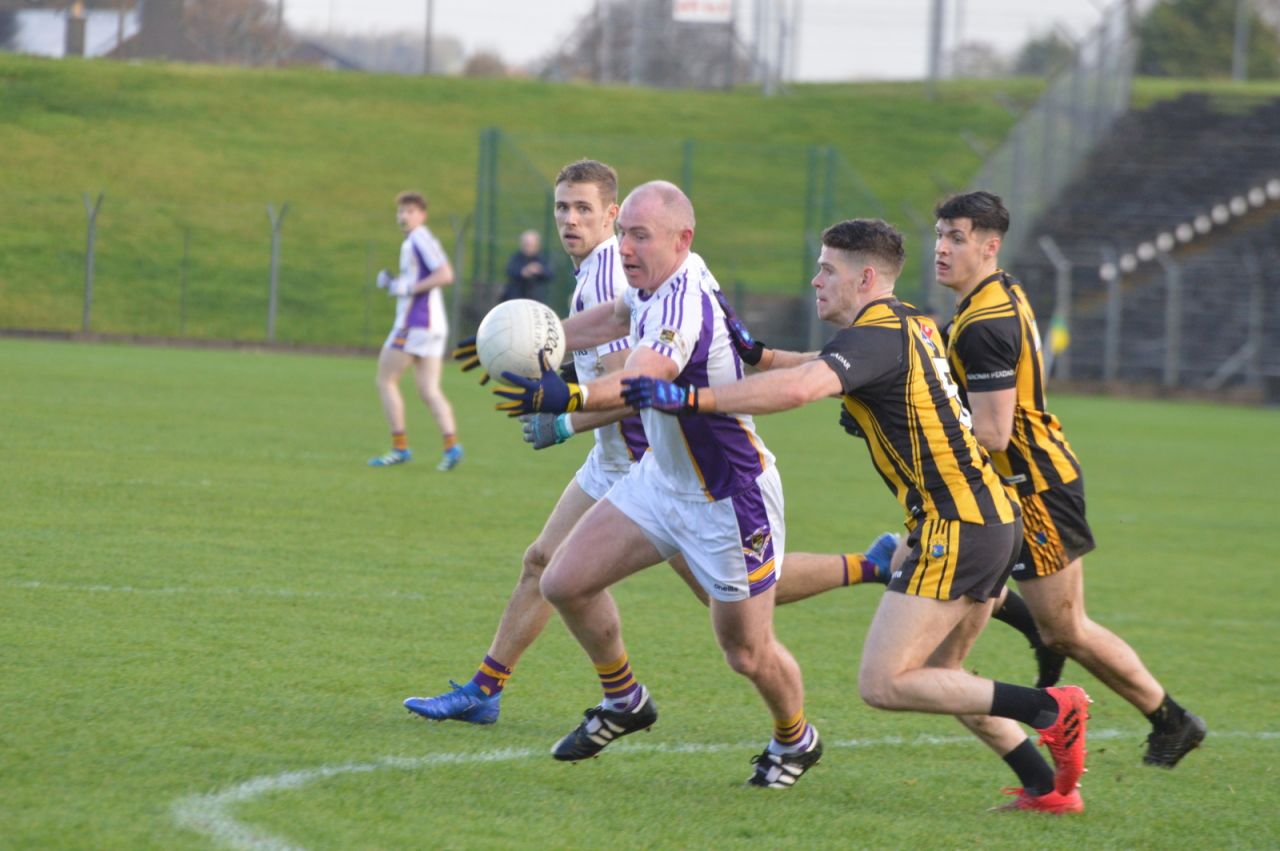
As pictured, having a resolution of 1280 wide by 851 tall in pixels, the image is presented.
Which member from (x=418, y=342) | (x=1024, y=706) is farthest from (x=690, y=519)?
(x=418, y=342)

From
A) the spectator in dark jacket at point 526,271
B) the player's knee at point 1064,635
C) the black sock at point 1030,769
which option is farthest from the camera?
the spectator in dark jacket at point 526,271

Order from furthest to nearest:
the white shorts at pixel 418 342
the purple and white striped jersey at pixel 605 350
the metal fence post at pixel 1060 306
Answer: the metal fence post at pixel 1060 306 → the white shorts at pixel 418 342 → the purple and white striped jersey at pixel 605 350

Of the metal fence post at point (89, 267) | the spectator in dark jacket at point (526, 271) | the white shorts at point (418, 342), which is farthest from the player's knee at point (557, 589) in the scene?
the metal fence post at point (89, 267)

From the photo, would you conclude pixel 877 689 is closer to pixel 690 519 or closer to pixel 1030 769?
pixel 1030 769

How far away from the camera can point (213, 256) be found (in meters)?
34.2

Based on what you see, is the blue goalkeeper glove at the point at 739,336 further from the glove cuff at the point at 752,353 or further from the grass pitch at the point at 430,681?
the grass pitch at the point at 430,681

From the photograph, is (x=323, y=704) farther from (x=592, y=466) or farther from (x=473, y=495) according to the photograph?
(x=473, y=495)

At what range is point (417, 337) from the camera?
545 inches

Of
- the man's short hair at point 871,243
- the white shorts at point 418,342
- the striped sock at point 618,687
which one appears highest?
the man's short hair at point 871,243

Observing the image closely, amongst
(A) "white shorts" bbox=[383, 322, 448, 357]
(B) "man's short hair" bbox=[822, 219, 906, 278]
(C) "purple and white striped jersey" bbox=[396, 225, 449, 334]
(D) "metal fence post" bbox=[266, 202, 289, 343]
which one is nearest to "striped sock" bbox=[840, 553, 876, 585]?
(B) "man's short hair" bbox=[822, 219, 906, 278]

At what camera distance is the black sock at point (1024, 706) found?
16.8 feet

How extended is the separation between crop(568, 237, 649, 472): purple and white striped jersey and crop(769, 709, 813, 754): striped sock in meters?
1.19

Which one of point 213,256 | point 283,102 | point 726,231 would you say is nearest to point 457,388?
point 213,256

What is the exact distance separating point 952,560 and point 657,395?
1148 mm
